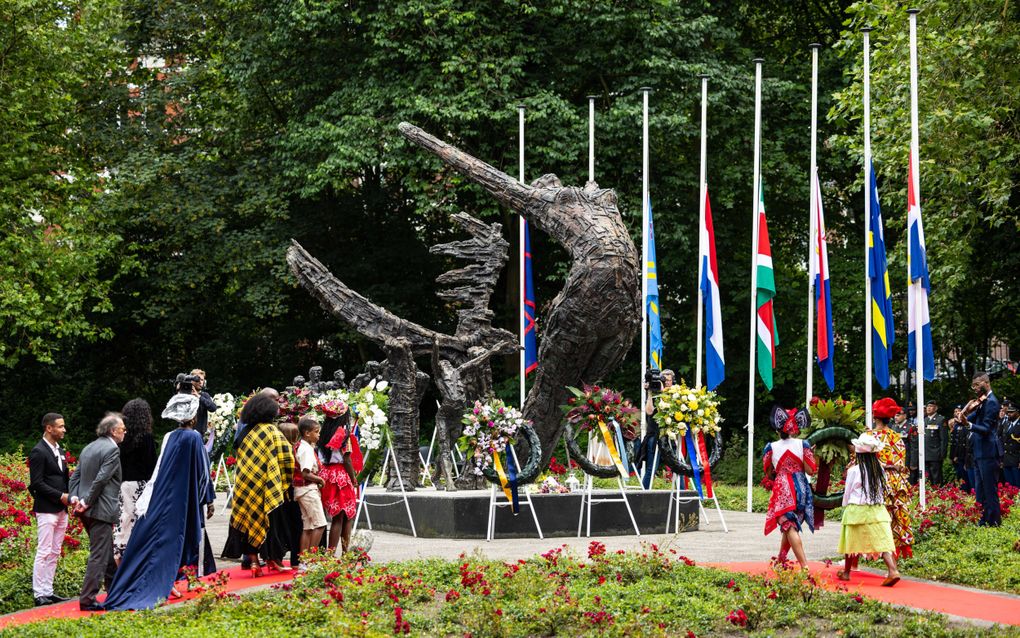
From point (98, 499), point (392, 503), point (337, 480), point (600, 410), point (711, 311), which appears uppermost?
point (711, 311)

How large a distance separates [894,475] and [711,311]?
297 inches

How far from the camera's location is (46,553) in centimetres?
1042

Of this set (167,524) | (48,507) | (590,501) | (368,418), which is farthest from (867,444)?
(48,507)

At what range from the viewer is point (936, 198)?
878 inches

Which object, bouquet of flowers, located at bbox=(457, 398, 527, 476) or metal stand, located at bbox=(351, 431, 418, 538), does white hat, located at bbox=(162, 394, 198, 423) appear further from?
bouquet of flowers, located at bbox=(457, 398, 527, 476)

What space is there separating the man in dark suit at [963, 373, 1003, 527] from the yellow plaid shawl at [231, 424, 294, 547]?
8.57m

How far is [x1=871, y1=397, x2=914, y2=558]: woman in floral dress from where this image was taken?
11461 mm

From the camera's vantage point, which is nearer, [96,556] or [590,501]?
[96,556]

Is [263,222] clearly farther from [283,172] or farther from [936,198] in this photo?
[936,198]

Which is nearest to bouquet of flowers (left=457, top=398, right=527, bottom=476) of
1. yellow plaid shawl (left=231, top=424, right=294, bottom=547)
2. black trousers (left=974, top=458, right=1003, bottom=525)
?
yellow plaid shawl (left=231, top=424, right=294, bottom=547)

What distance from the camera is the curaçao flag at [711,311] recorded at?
18.9 meters

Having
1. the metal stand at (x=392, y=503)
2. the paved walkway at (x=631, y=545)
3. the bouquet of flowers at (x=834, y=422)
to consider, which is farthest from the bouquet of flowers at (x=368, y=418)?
the bouquet of flowers at (x=834, y=422)

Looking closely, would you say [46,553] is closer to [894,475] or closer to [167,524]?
[167,524]

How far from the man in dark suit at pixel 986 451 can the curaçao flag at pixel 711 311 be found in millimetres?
4280
